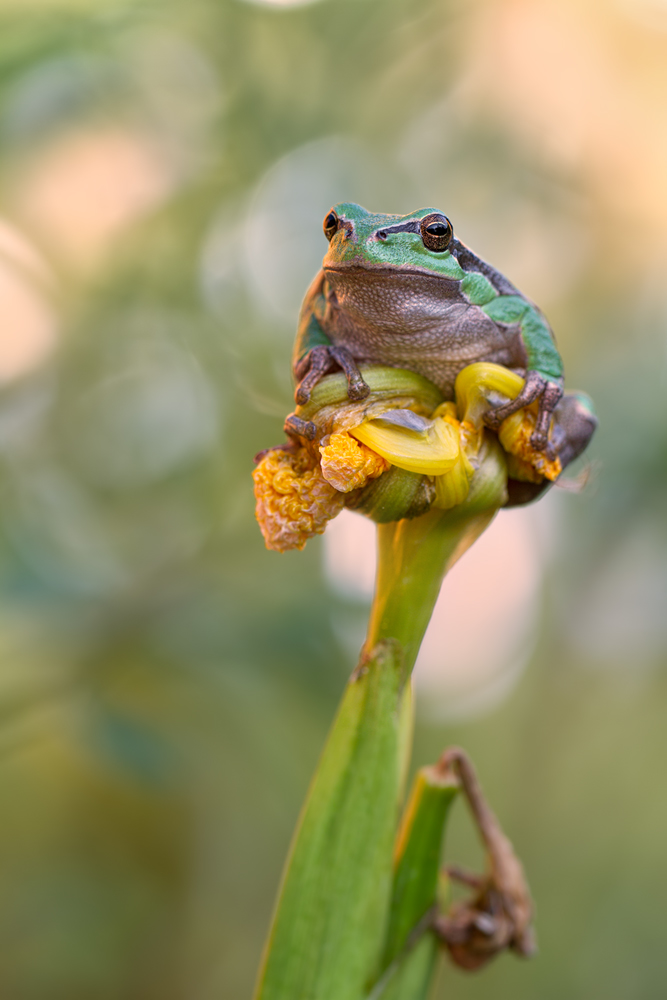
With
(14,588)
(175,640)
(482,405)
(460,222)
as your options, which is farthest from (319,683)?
(482,405)

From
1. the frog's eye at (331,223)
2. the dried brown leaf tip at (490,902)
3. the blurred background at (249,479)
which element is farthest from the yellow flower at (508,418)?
the blurred background at (249,479)

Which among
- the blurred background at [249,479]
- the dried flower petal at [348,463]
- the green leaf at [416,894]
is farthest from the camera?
the blurred background at [249,479]

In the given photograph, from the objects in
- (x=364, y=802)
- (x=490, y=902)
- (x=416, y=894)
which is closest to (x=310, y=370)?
(x=364, y=802)

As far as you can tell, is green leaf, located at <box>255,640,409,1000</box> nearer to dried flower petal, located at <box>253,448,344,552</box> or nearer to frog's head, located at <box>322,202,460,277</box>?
dried flower petal, located at <box>253,448,344,552</box>

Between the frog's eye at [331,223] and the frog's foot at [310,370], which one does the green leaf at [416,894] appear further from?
the frog's eye at [331,223]

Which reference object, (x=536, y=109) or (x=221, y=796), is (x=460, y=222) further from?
(x=221, y=796)

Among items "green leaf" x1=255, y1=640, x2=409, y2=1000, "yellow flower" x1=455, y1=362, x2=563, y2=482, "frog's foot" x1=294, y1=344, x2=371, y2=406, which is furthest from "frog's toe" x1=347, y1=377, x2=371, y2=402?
"green leaf" x1=255, y1=640, x2=409, y2=1000

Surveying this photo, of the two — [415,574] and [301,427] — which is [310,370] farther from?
[415,574]
